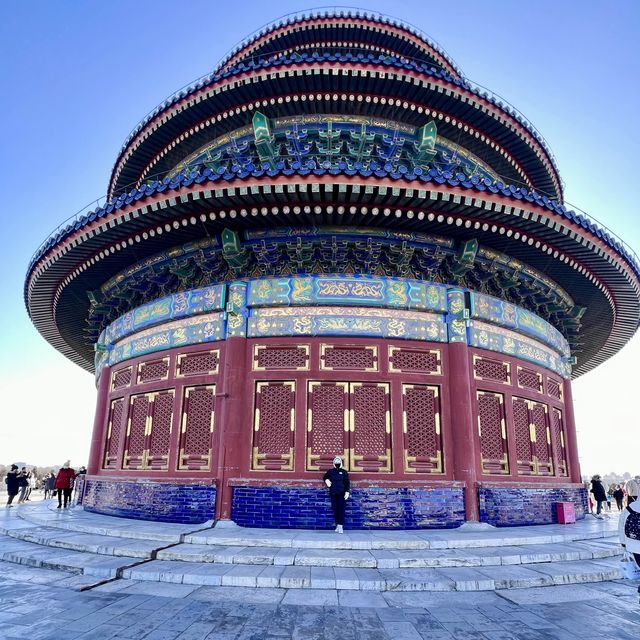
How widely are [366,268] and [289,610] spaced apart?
7.07m

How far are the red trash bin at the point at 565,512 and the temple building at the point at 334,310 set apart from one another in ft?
0.64

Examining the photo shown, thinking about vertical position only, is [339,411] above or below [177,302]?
below

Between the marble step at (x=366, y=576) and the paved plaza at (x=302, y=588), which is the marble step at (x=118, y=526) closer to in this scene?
the paved plaza at (x=302, y=588)

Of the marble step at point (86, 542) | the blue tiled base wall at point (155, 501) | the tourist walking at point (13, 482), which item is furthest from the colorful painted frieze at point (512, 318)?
the tourist walking at point (13, 482)

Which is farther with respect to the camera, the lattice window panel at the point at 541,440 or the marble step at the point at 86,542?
the lattice window panel at the point at 541,440

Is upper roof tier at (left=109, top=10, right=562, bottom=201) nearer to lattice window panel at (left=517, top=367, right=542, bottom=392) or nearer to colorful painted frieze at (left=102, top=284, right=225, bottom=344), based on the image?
colorful painted frieze at (left=102, top=284, right=225, bottom=344)

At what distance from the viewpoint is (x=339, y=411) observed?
10.0 meters

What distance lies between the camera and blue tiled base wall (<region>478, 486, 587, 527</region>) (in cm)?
986

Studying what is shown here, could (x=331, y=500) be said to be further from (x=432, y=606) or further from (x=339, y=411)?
(x=432, y=606)

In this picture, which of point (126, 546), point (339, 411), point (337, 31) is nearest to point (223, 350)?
point (339, 411)

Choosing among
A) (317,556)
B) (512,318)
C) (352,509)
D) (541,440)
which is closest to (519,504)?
(541,440)

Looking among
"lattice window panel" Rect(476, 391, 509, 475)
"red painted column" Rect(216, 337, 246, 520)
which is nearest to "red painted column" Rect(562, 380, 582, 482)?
"lattice window panel" Rect(476, 391, 509, 475)

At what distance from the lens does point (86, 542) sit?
793 cm

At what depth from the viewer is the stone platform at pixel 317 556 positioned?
606 cm
